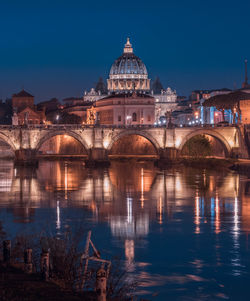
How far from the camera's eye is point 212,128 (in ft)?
207

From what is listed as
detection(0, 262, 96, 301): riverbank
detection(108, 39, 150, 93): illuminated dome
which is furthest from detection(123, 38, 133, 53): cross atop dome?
detection(0, 262, 96, 301): riverbank

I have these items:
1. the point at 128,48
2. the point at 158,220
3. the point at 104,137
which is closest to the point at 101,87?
the point at 128,48

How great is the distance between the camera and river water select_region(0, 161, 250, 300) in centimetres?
1667

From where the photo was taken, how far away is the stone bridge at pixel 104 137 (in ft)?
200

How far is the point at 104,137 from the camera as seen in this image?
63.6 metres

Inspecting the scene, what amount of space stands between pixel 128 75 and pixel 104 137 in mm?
77076

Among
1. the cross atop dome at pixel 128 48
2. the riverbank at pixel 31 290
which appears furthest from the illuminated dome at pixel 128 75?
the riverbank at pixel 31 290

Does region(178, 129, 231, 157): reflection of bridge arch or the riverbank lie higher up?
region(178, 129, 231, 157): reflection of bridge arch

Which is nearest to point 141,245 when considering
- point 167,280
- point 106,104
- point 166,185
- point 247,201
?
point 167,280

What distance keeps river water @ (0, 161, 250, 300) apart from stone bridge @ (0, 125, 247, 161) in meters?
12.2

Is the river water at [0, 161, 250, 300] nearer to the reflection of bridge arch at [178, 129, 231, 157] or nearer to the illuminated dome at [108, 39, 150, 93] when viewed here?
the reflection of bridge arch at [178, 129, 231, 157]

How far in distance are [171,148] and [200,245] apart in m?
43.1

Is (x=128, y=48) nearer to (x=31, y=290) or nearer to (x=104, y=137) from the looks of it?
(x=104, y=137)

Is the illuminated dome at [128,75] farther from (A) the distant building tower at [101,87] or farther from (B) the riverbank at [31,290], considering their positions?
(B) the riverbank at [31,290]
